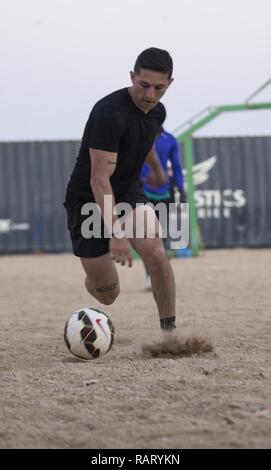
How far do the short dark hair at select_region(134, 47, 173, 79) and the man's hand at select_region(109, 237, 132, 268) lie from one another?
1244mm

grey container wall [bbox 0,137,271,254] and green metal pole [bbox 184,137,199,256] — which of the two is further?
grey container wall [bbox 0,137,271,254]

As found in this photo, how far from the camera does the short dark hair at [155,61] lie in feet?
18.6

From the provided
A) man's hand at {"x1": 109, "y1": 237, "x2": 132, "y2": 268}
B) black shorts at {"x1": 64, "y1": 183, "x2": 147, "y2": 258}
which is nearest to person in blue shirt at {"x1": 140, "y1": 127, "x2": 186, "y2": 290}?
black shorts at {"x1": 64, "y1": 183, "x2": 147, "y2": 258}

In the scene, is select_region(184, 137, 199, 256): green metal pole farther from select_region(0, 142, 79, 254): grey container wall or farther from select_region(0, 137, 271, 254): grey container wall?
select_region(0, 142, 79, 254): grey container wall

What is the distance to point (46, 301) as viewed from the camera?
10.5 metres

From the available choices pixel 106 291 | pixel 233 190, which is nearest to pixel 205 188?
pixel 233 190

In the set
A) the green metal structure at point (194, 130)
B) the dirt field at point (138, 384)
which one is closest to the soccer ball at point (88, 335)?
the dirt field at point (138, 384)

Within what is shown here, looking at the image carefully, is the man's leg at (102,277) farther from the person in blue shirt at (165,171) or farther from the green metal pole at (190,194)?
the green metal pole at (190,194)

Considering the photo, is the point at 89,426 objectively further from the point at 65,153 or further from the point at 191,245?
the point at 65,153

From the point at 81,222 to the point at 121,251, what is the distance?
3.59 ft

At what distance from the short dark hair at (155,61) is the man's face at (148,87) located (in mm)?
30

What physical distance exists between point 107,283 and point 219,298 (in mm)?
3766

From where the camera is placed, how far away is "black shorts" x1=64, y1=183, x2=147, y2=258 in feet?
20.8
